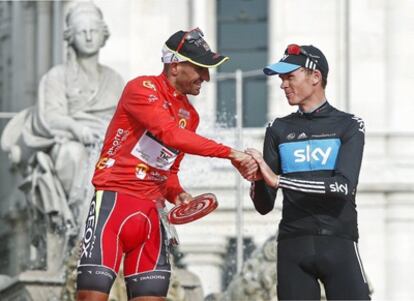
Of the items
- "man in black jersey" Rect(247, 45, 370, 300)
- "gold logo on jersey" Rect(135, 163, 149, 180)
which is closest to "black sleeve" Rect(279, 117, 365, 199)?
"man in black jersey" Rect(247, 45, 370, 300)

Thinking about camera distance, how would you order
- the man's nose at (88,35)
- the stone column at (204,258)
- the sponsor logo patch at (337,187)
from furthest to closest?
1. the stone column at (204,258)
2. the man's nose at (88,35)
3. the sponsor logo patch at (337,187)

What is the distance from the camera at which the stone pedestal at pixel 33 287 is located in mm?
19547

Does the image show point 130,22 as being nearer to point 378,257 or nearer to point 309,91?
point 378,257

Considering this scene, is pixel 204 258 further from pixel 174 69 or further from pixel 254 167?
pixel 254 167

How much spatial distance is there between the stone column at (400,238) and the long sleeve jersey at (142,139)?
18.1 metres

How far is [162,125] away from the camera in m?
12.3

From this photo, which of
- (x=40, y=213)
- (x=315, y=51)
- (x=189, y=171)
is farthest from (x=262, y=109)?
(x=315, y=51)

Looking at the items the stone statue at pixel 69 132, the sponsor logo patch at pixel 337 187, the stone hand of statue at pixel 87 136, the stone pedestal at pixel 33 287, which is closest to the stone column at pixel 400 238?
the stone statue at pixel 69 132

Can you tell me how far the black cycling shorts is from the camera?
12078 mm

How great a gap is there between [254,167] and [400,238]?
1853cm

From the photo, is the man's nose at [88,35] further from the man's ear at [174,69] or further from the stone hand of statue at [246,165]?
the stone hand of statue at [246,165]

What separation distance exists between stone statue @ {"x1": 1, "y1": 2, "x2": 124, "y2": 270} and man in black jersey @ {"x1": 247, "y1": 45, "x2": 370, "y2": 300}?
9432 mm

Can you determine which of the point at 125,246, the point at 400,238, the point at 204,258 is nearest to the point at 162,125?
the point at 125,246

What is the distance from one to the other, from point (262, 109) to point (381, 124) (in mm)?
1482
